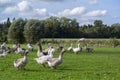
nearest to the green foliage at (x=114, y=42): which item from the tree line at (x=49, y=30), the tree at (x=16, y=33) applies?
the tree line at (x=49, y=30)

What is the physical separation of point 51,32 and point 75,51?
9348 centimetres

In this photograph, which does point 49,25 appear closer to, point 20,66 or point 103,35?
point 103,35

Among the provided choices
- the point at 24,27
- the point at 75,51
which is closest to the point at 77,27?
the point at 24,27

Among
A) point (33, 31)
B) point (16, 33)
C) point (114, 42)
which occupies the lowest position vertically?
point (114, 42)

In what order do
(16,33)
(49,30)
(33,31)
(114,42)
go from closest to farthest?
(114,42) → (33,31) → (16,33) → (49,30)

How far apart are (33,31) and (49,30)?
42402mm

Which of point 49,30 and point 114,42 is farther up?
point 49,30

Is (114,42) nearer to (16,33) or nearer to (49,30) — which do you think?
(16,33)

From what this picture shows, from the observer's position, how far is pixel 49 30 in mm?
138375

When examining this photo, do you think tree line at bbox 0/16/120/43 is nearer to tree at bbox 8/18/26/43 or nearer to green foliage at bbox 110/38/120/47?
tree at bbox 8/18/26/43

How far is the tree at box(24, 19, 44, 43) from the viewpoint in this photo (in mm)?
94456

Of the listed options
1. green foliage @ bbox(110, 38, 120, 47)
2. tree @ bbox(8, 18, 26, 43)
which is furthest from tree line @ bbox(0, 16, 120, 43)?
green foliage @ bbox(110, 38, 120, 47)

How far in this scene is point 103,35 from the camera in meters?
157

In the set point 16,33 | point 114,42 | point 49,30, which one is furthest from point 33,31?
point 49,30
